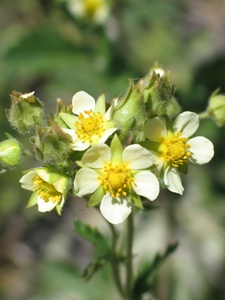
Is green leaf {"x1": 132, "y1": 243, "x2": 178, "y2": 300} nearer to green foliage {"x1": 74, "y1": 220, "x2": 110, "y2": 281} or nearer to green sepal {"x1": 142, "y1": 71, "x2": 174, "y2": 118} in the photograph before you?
green foliage {"x1": 74, "y1": 220, "x2": 110, "y2": 281}

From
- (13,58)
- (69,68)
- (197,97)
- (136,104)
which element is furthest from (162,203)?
(136,104)

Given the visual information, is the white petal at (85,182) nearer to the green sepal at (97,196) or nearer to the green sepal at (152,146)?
the green sepal at (97,196)

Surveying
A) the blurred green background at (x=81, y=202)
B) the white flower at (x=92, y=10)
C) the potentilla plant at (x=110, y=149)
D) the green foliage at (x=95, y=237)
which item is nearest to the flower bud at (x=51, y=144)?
the potentilla plant at (x=110, y=149)

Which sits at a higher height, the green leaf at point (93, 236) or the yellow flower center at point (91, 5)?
the yellow flower center at point (91, 5)

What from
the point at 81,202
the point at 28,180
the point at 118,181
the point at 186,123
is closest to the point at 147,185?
the point at 118,181

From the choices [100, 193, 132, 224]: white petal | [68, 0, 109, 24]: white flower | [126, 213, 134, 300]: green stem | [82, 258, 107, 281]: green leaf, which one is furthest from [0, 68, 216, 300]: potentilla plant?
[68, 0, 109, 24]: white flower
